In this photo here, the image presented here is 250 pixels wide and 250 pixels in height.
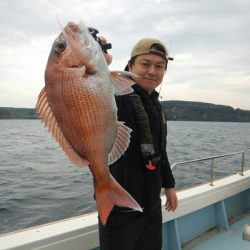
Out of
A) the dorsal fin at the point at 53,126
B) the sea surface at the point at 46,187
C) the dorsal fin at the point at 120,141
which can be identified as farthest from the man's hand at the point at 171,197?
the sea surface at the point at 46,187

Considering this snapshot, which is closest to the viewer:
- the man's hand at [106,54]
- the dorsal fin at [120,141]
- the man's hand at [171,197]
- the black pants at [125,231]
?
the dorsal fin at [120,141]

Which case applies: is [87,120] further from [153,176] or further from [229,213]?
[229,213]

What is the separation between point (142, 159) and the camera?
2434 mm

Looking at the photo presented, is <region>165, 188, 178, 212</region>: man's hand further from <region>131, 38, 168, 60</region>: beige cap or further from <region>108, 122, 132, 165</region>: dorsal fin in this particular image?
<region>108, 122, 132, 165</region>: dorsal fin

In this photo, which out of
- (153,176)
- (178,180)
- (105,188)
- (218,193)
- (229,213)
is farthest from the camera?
(178,180)

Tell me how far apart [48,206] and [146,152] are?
309 inches

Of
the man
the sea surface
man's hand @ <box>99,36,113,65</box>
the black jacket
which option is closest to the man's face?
the man

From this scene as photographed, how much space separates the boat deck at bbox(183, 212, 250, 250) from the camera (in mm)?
4307

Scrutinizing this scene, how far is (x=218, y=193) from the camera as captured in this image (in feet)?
15.5

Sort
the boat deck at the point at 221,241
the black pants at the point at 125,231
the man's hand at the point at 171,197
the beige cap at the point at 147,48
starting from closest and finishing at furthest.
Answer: the black pants at the point at 125,231 → the beige cap at the point at 147,48 → the man's hand at the point at 171,197 → the boat deck at the point at 221,241

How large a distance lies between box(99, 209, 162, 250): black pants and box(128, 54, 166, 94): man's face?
0.99 metres

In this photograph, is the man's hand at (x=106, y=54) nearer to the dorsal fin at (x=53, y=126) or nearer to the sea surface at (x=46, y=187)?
the dorsal fin at (x=53, y=126)

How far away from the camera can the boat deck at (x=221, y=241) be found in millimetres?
4307

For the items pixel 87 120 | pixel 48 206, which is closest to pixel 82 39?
pixel 87 120
